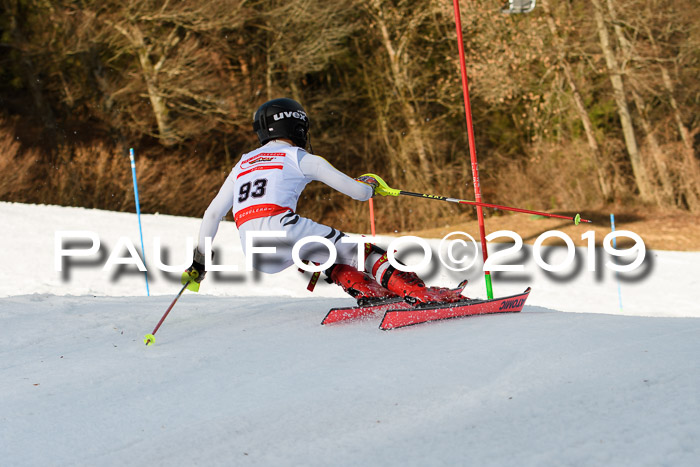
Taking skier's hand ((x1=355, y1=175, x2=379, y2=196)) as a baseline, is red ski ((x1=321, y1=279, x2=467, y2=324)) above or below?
below

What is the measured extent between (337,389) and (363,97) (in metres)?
24.2

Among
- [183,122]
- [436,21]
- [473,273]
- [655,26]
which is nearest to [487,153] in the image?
[436,21]

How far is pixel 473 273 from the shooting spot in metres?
10.6

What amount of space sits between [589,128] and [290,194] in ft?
55.0

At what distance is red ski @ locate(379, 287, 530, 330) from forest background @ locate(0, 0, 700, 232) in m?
13.2

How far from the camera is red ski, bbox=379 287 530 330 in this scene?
4.30 meters

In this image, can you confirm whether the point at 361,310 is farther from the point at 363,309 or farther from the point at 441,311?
the point at 441,311

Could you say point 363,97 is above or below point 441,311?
above

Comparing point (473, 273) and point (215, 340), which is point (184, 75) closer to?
point (473, 273)

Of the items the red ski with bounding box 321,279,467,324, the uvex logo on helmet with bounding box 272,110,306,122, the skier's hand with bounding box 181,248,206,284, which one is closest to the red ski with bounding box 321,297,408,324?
the red ski with bounding box 321,279,467,324

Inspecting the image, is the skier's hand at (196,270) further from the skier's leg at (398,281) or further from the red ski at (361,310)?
the skier's leg at (398,281)

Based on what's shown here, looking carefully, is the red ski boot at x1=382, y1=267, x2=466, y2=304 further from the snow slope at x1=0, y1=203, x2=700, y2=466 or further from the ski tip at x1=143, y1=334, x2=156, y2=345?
the ski tip at x1=143, y1=334, x2=156, y2=345

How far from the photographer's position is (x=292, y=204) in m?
4.57

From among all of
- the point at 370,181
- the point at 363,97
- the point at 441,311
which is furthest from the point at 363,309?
the point at 363,97
